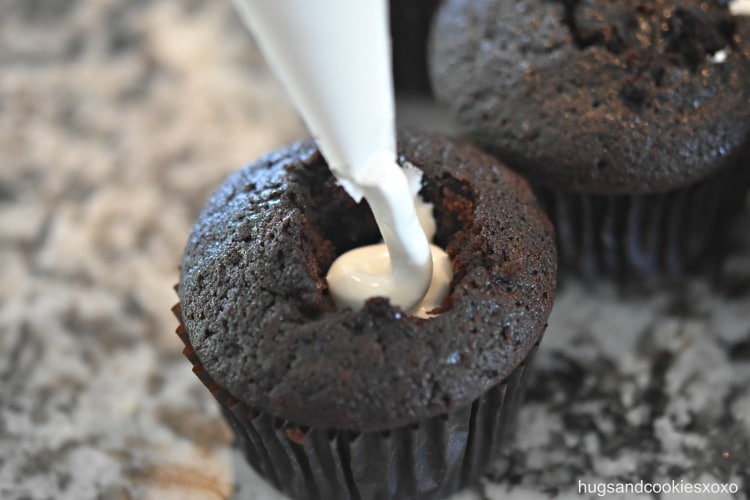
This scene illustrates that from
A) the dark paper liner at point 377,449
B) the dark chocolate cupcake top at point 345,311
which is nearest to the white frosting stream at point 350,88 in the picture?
the dark chocolate cupcake top at point 345,311

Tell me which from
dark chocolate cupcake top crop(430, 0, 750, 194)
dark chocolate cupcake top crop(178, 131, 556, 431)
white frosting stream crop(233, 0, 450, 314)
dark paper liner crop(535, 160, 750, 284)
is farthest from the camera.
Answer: dark paper liner crop(535, 160, 750, 284)

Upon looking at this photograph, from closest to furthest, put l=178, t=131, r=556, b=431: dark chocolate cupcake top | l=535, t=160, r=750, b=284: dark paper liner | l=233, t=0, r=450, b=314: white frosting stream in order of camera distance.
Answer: l=233, t=0, r=450, b=314: white frosting stream < l=178, t=131, r=556, b=431: dark chocolate cupcake top < l=535, t=160, r=750, b=284: dark paper liner

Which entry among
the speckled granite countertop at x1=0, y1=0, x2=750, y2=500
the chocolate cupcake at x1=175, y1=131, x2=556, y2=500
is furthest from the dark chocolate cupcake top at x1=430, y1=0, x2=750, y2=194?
the speckled granite countertop at x1=0, y1=0, x2=750, y2=500

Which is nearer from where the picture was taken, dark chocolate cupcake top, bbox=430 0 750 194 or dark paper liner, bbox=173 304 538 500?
dark paper liner, bbox=173 304 538 500

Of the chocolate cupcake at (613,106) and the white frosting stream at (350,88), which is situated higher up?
the white frosting stream at (350,88)

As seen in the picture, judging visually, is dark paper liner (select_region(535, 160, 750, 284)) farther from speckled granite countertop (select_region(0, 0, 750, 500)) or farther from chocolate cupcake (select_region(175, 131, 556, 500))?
chocolate cupcake (select_region(175, 131, 556, 500))

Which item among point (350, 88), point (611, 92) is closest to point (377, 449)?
point (350, 88)

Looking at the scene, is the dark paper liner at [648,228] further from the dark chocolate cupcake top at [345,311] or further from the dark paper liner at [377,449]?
the dark paper liner at [377,449]
